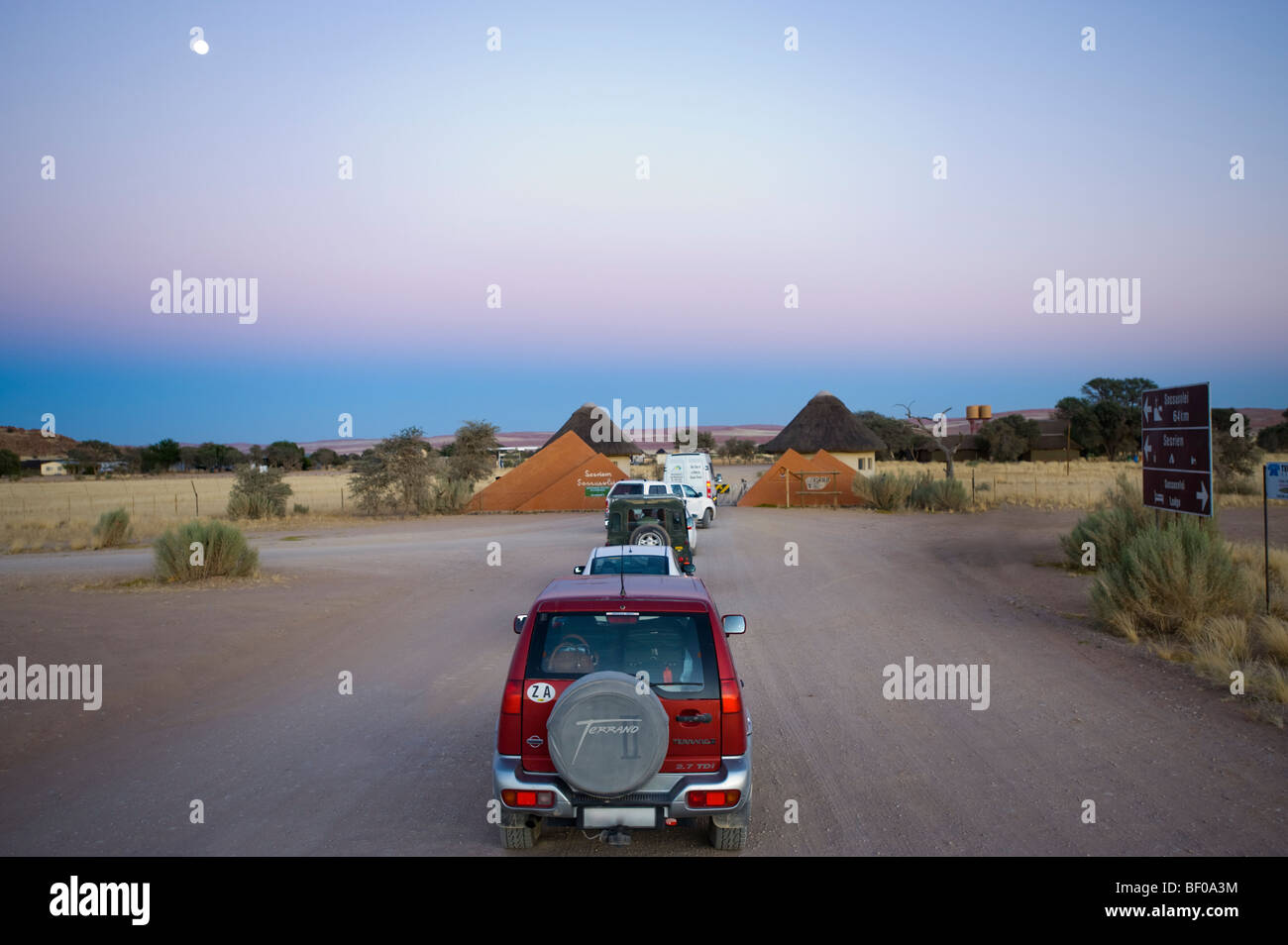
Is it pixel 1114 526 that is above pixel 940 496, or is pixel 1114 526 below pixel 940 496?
above

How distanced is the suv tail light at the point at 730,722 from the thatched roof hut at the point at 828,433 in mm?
45919

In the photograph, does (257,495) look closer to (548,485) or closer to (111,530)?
(111,530)

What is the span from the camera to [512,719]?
16.6ft

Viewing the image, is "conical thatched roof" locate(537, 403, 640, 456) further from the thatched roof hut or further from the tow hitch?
the tow hitch

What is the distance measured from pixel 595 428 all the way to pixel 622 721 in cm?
5221

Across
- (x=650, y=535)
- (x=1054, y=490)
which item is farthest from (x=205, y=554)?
(x=1054, y=490)

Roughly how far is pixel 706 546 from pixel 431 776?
700 inches

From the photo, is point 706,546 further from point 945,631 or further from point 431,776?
point 431,776

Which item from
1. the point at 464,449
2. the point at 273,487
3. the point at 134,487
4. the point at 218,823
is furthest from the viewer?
the point at 134,487

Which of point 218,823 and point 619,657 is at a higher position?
point 619,657

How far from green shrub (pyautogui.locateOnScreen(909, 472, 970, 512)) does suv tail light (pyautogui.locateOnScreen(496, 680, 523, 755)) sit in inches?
1251

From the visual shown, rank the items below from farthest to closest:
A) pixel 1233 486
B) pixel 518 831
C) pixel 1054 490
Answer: pixel 1054 490
pixel 1233 486
pixel 518 831
